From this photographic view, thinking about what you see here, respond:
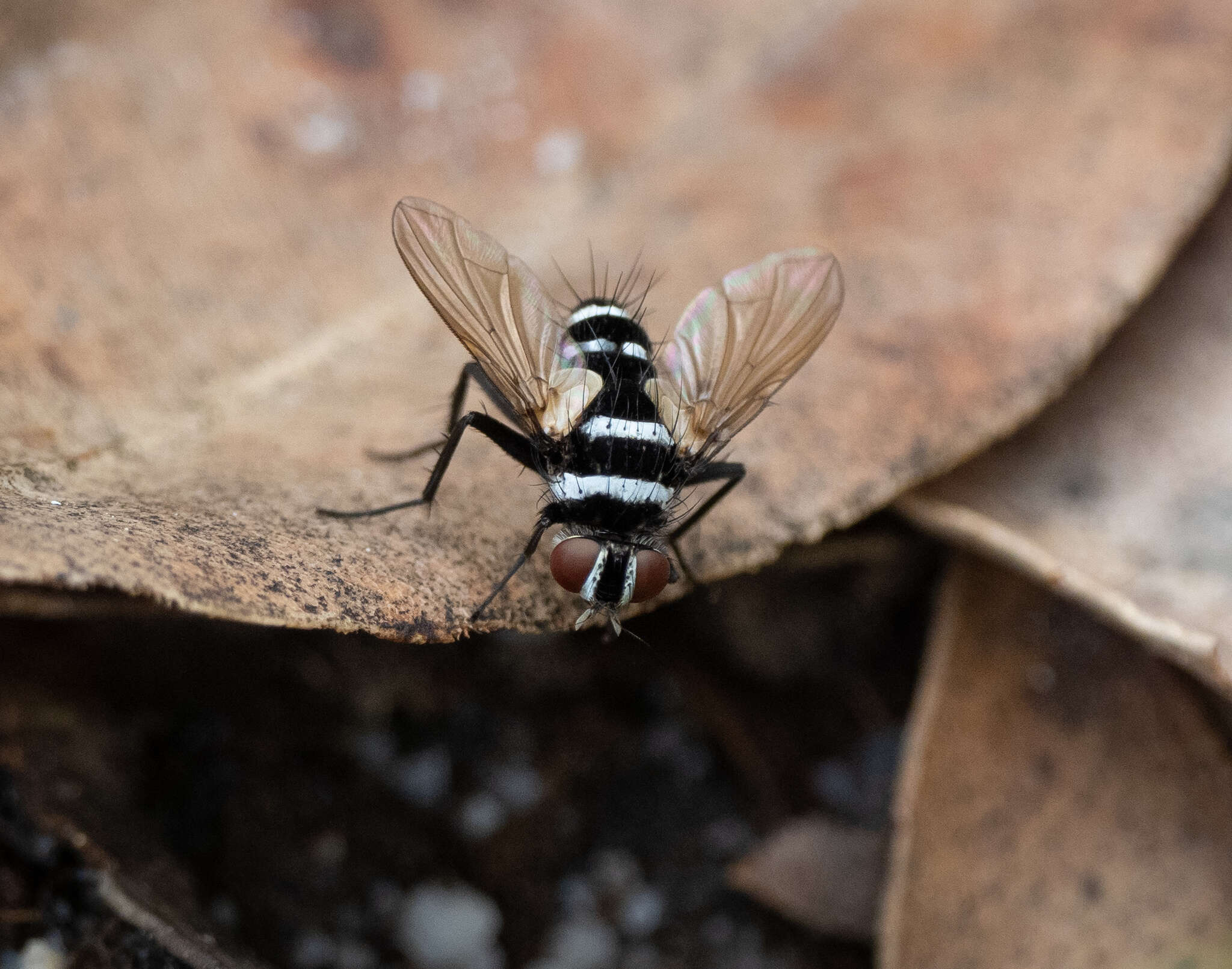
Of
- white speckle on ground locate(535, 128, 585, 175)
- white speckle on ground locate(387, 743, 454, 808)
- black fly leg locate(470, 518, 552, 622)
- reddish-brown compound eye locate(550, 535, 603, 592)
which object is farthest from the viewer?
white speckle on ground locate(535, 128, 585, 175)

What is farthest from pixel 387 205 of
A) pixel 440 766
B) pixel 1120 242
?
pixel 1120 242

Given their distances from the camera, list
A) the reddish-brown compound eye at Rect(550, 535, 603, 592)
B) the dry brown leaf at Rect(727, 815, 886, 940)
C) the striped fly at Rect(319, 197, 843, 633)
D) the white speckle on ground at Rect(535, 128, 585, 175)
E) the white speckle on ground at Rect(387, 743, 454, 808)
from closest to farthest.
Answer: the reddish-brown compound eye at Rect(550, 535, 603, 592) < the striped fly at Rect(319, 197, 843, 633) < the dry brown leaf at Rect(727, 815, 886, 940) < the white speckle on ground at Rect(387, 743, 454, 808) < the white speckle on ground at Rect(535, 128, 585, 175)

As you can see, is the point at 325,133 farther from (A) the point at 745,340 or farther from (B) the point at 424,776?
(B) the point at 424,776

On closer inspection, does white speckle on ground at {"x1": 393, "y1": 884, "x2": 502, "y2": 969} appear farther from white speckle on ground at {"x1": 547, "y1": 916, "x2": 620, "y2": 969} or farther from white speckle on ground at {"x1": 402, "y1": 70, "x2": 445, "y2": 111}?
white speckle on ground at {"x1": 402, "y1": 70, "x2": 445, "y2": 111}

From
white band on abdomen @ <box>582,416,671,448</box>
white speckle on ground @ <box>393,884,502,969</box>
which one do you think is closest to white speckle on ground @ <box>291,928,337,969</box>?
white speckle on ground @ <box>393,884,502,969</box>

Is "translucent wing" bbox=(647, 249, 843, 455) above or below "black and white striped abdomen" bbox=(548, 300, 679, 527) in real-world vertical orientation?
above

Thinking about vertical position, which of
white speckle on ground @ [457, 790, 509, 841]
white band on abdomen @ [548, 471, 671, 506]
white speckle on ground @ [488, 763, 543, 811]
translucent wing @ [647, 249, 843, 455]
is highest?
translucent wing @ [647, 249, 843, 455]

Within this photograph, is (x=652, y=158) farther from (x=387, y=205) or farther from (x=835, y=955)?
(x=835, y=955)
